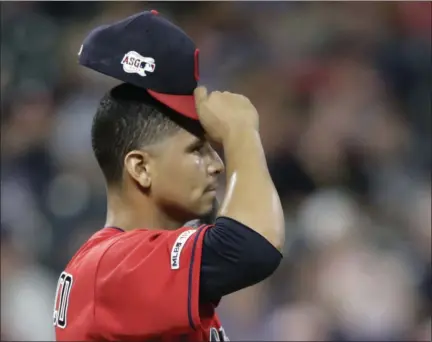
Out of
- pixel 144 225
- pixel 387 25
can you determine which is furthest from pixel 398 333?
pixel 144 225

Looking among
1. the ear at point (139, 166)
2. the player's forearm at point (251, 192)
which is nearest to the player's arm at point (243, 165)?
the player's forearm at point (251, 192)

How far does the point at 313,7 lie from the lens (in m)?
3.09

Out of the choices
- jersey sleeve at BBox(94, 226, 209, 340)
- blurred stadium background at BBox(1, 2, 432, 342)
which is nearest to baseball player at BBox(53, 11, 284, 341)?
jersey sleeve at BBox(94, 226, 209, 340)

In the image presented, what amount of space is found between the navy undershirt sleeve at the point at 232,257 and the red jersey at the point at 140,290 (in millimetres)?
16

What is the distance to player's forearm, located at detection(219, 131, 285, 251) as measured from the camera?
974 mm

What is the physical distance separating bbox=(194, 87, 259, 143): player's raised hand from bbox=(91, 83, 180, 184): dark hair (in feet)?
0.20

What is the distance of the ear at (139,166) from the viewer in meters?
1.13

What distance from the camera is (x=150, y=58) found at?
1098 millimetres

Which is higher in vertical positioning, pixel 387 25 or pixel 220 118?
pixel 387 25

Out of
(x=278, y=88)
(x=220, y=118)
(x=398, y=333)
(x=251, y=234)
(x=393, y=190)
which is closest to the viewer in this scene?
(x=251, y=234)

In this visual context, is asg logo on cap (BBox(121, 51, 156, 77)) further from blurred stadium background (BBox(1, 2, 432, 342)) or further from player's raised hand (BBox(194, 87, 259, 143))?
blurred stadium background (BBox(1, 2, 432, 342))

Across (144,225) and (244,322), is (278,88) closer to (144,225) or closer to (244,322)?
(244,322)

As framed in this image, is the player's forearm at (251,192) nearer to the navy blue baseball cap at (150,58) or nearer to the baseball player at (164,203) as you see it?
the baseball player at (164,203)

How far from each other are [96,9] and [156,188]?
2027mm
